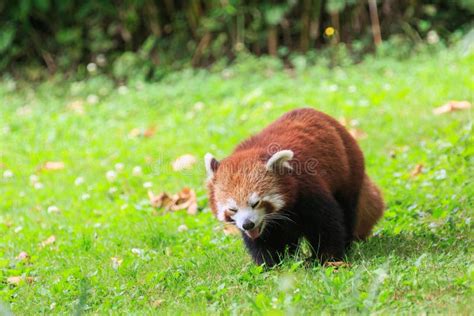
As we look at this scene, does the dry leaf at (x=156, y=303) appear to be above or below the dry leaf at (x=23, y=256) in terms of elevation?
above

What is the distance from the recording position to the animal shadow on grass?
217 inches

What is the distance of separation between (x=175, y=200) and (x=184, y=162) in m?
1.32

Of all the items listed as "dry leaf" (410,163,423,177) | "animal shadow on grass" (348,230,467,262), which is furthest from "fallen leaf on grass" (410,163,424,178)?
"animal shadow on grass" (348,230,467,262)

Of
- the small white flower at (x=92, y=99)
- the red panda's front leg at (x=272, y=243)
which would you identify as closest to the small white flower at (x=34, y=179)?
the small white flower at (x=92, y=99)

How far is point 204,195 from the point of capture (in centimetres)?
805

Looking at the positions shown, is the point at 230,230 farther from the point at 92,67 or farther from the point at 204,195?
the point at 92,67

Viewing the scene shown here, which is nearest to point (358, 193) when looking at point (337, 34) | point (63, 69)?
point (337, 34)

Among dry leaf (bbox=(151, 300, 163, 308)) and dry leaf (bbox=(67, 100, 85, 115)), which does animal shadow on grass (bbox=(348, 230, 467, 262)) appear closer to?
dry leaf (bbox=(151, 300, 163, 308))

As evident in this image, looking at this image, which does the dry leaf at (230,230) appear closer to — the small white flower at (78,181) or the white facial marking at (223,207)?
the white facial marking at (223,207)

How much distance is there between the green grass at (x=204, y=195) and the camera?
4.74 m

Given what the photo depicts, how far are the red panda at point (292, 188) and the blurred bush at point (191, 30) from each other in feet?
25.8

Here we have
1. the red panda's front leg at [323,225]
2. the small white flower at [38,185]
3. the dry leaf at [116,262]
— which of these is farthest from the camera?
the small white flower at [38,185]

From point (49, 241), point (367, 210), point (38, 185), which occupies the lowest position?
point (38, 185)

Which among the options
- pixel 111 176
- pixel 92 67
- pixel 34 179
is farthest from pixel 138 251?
pixel 92 67
